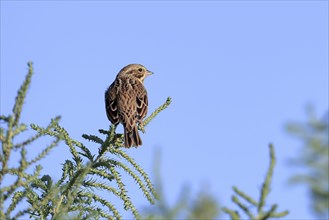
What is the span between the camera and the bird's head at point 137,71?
50.4 feet

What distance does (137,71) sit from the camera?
51.1ft

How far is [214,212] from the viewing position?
2.49 metres

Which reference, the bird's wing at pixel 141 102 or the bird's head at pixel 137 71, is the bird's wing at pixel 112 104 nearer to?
the bird's wing at pixel 141 102

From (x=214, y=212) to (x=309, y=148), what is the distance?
0.54 meters

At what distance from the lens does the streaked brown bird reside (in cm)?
1068

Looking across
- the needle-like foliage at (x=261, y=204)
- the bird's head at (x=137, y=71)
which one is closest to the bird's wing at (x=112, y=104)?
the bird's head at (x=137, y=71)

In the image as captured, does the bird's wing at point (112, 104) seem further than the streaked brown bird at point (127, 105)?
Yes

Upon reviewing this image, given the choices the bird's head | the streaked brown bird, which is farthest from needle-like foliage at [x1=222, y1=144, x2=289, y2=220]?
the bird's head

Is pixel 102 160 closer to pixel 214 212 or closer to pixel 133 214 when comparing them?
pixel 133 214

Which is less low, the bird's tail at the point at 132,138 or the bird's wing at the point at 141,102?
the bird's wing at the point at 141,102

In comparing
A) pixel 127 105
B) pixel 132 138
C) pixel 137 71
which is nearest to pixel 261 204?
pixel 132 138

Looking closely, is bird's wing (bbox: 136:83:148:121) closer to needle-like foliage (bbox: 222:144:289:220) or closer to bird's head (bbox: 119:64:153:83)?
bird's head (bbox: 119:64:153:83)

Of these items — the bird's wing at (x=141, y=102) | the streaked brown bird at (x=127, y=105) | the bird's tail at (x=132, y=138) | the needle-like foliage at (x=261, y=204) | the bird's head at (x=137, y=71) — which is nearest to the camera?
the needle-like foliage at (x=261, y=204)

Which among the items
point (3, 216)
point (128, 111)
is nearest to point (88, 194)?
point (3, 216)
